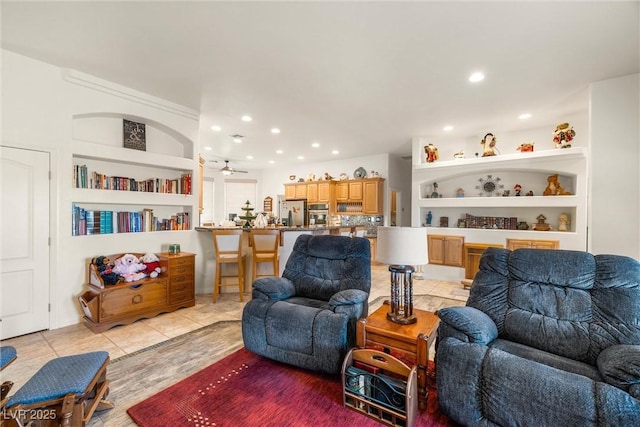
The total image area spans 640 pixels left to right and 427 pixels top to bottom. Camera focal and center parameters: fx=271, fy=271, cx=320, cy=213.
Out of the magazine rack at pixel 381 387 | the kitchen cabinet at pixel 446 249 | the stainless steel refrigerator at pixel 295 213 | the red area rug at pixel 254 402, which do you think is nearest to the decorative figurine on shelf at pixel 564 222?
the kitchen cabinet at pixel 446 249

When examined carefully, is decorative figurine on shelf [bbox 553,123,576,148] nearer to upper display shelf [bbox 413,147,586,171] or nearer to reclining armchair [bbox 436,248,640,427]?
upper display shelf [bbox 413,147,586,171]

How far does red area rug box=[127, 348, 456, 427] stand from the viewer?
1.67 m

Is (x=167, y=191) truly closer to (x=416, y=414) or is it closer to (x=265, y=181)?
(x=416, y=414)

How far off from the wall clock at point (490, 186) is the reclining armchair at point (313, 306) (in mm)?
4051

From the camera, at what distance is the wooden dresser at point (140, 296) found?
2.94 meters

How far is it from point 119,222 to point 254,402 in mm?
3018

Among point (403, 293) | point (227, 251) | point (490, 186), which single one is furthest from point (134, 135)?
point (490, 186)

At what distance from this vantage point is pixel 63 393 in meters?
1.44

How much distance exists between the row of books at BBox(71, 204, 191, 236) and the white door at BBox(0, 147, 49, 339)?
0.29 metres

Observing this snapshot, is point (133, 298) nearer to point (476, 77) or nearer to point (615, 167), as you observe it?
point (476, 77)

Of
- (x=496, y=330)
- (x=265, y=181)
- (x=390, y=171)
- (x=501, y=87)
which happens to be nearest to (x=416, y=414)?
(x=496, y=330)

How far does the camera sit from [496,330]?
1866 millimetres

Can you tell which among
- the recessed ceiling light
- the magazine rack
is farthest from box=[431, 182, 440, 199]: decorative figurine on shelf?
the magazine rack

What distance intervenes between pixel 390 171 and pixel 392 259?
218 inches
